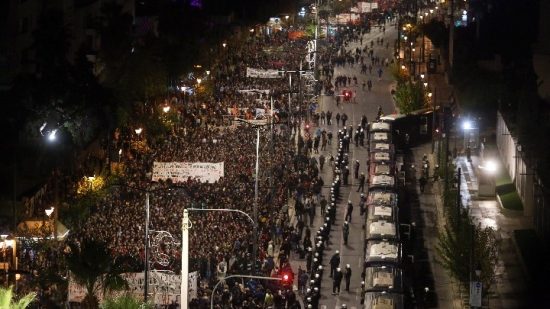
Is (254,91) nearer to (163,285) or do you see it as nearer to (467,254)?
(467,254)

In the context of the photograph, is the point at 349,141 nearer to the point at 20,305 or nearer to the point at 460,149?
the point at 460,149

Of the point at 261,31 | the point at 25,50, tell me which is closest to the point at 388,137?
the point at 25,50

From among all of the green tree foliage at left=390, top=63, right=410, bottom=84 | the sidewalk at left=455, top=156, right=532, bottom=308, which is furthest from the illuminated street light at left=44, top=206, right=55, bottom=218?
the green tree foliage at left=390, top=63, right=410, bottom=84

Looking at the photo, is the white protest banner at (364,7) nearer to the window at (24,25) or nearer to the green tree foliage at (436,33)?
the green tree foliage at (436,33)

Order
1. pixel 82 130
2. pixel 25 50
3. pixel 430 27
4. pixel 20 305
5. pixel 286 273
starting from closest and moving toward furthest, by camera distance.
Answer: pixel 20 305 → pixel 286 273 → pixel 82 130 → pixel 25 50 → pixel 430 27

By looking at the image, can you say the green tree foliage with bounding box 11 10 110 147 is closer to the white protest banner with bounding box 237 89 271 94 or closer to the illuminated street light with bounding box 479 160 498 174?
the white protest banner with bounding box 237 89 271 94

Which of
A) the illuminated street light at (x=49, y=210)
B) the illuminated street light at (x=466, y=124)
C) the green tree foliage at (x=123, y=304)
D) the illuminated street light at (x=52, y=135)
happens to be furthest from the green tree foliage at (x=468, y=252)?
the illuminated street light at (x=52, y=135)
